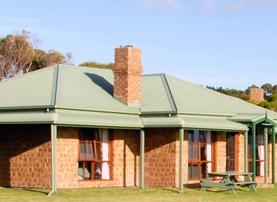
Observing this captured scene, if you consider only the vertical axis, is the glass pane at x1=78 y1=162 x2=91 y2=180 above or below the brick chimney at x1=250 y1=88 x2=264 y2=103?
below

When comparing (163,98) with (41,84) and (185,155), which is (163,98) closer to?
(185,155)

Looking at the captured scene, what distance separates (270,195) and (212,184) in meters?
1.90

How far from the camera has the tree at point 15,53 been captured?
62719 mm

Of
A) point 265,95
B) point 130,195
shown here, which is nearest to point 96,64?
point 265,95

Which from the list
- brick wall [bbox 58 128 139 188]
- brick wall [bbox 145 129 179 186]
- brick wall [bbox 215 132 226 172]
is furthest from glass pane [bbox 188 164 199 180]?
brick wall [bbox 58 128 139 188]

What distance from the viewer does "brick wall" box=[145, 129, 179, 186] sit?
2380cm

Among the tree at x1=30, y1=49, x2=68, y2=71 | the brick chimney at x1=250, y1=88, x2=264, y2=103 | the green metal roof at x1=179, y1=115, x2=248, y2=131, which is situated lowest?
the green metal roof at x1=179, y1=115, x2=248, y2=131

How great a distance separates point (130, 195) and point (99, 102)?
3.79 m

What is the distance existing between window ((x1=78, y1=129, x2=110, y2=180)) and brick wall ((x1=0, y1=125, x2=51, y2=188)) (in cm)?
143

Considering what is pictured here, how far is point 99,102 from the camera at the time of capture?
2353cm

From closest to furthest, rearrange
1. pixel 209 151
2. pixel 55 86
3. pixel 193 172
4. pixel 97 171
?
pixel 55 86
pixel 97 171
pixel 193 172
pixel 209 151

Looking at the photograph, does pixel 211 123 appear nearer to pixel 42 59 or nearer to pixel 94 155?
pixel 94 155

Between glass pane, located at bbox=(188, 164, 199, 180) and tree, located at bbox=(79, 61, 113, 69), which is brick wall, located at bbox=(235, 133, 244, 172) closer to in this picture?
glass pane, located at bbox=(188, 164, 199, 180)

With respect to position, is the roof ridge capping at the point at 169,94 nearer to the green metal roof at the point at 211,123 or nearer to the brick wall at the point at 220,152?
the green metal roof at the point at 211,123
